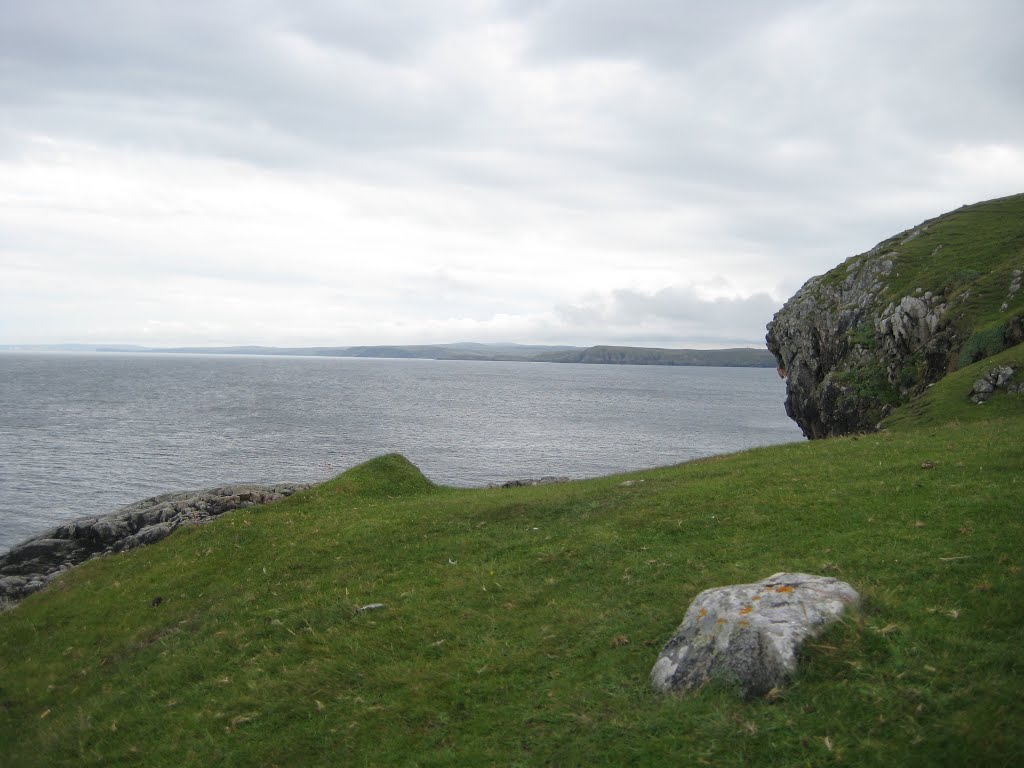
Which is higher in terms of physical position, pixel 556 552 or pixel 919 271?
pixel 919 271

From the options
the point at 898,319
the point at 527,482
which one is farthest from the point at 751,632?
the point at 898,319

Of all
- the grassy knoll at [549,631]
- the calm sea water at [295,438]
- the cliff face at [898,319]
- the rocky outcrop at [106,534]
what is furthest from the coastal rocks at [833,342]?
the rocky outcrop at [106,534]

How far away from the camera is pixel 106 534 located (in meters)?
37.8

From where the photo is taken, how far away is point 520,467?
7475 centimetres

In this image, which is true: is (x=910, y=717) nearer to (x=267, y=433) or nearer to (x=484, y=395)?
(x=267, y=433)

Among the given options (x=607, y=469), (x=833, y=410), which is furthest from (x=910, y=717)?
(x=607, y=469)

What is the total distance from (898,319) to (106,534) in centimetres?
5984

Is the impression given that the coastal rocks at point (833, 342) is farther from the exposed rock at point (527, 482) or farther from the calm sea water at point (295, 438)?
the exposed rock at point (527, 482)

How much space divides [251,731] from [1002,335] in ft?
160

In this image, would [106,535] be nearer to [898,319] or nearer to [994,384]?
[994,384]

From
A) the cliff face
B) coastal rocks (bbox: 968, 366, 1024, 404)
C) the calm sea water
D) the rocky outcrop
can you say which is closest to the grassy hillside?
the cliff face

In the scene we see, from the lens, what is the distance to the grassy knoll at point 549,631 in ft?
32.8

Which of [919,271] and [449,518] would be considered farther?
[919,271]

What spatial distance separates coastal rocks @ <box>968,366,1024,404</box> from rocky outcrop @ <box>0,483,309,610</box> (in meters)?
39.9
